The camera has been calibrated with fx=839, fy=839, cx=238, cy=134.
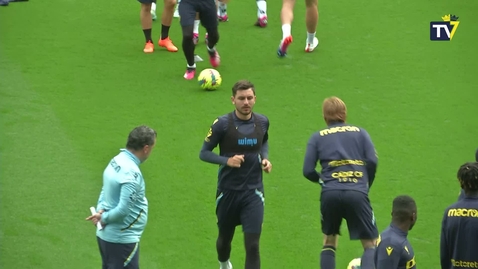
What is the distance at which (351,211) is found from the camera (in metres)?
7.38

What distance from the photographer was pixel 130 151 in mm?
6785

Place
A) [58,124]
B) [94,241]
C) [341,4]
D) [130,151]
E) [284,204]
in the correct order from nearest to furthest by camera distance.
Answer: [130,151], [94,241], [284,204], [58,124], [341,4]

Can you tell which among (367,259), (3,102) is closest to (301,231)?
(367,259)

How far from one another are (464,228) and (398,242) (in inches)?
21.7

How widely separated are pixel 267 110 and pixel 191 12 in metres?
1.76

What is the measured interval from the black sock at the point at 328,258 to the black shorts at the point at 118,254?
1.90 metres

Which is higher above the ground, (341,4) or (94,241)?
(341,4)

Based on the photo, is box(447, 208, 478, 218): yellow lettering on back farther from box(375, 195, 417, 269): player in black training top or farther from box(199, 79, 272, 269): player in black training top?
box(199, 79, 272, 269): player in black training top

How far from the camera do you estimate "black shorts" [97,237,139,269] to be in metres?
6.82

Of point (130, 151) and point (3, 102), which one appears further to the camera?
point (3, 102)

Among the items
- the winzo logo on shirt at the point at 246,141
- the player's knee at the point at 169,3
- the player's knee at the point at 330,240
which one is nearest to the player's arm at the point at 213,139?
the winzo logo on shirt at the point at 246,141

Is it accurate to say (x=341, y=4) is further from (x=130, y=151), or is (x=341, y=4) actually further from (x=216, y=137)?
(x=130, y=151)

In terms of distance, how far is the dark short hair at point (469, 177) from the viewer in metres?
6.58

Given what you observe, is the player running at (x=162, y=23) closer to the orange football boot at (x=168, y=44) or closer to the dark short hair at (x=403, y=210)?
the orange football boot at (x=168, y=44)
